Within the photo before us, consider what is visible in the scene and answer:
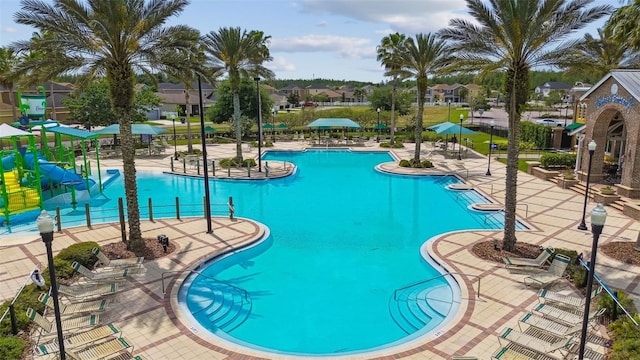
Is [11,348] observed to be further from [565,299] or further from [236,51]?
[236,51]

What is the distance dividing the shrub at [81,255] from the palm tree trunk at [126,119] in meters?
1.58

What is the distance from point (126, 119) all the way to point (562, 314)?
14.4 meters

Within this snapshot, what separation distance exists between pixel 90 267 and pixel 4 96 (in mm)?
63959

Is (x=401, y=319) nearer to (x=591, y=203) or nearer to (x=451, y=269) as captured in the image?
(x=451, y=269)

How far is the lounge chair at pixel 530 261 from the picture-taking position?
13883 millimetres

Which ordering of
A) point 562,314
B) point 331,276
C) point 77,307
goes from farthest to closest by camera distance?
1. point 331,276
2. point 77,307
3. point 562,314

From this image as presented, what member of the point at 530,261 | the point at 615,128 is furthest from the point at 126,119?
the point at 615,128

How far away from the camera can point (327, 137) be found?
49.6 metres

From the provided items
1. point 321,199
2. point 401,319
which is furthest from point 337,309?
point 321,199

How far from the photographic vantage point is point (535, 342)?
9672mm

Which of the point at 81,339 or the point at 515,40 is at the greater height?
the point at 515,40

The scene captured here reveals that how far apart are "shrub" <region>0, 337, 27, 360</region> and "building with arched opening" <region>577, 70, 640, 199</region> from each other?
81.6 feet

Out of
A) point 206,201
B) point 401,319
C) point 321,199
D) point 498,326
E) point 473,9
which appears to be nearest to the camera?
point 498,326

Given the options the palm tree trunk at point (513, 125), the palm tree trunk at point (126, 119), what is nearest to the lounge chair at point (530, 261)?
the palm tree trunk at point (513, 125)
